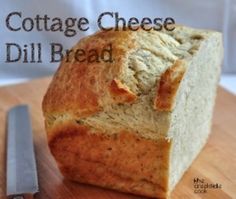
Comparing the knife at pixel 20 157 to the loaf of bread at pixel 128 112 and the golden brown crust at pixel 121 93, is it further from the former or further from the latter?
the golden brown crust at pixel 121 93

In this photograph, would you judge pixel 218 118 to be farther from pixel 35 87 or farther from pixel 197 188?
pixel 35 87

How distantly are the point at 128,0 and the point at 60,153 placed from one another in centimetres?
106

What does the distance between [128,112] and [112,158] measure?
142 millimetres

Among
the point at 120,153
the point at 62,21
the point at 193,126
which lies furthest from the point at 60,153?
the point at 62,21

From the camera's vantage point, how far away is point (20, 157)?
1.39 m

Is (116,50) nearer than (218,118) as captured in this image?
Yes

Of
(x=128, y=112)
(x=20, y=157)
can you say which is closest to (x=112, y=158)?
(x=128, y=112)

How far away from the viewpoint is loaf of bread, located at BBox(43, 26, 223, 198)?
1.24m

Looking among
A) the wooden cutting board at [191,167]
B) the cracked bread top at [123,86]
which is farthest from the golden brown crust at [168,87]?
the wooden cutting board at [191,167]

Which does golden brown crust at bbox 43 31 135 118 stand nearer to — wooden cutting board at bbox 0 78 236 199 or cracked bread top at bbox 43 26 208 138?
cracked bread top at bbox 43 26 208 138

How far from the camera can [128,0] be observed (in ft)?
7.30

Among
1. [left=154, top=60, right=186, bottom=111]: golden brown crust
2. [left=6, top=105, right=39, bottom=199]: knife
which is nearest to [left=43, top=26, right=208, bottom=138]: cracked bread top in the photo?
[left=154, top=60, right=186, bottom=111]: golden brown crust

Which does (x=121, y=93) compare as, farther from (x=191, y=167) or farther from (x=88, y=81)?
(x=191, y=167)

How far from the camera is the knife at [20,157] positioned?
1229 millimetres
